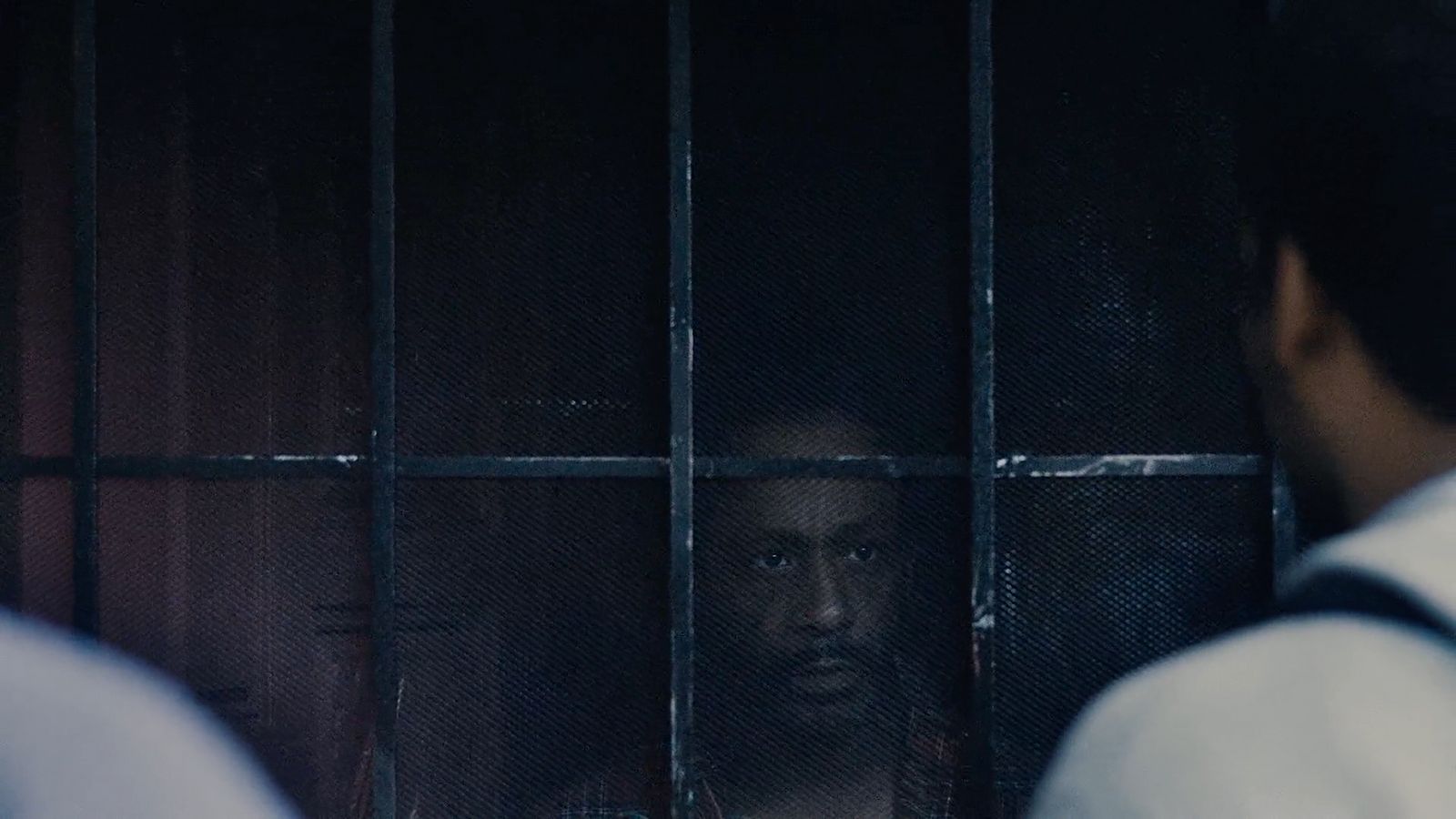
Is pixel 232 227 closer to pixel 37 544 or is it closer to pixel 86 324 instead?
pixel 86 324

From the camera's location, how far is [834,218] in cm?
383

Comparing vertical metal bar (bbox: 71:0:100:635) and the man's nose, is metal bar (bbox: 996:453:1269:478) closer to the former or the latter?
the man's nose

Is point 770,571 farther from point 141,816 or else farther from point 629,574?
point 141,816

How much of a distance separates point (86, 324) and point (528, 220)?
3.99 ft

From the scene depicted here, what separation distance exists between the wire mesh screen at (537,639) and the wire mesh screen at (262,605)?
160mm

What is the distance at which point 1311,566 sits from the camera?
1093mm

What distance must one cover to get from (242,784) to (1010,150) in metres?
3.19

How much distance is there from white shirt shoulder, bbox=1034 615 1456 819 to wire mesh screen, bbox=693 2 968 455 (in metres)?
2.76

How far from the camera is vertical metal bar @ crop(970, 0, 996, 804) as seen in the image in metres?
3.75

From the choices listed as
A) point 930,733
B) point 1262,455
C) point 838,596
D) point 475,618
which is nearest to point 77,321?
point 475,618

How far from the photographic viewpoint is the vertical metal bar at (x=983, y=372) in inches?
147

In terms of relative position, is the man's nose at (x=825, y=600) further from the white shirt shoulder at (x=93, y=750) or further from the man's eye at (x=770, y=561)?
the white shirt shoulder at (x=93, y=750)

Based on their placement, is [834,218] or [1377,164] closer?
[1377,164]

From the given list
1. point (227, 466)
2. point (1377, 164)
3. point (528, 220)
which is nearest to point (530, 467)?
point (528, 220)
